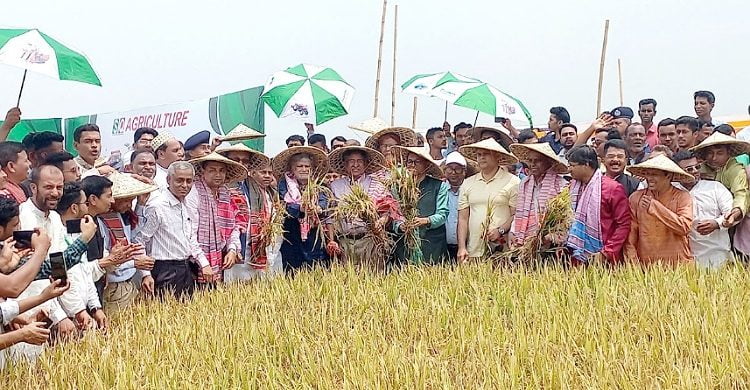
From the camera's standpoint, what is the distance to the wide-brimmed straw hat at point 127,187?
14.5 feet

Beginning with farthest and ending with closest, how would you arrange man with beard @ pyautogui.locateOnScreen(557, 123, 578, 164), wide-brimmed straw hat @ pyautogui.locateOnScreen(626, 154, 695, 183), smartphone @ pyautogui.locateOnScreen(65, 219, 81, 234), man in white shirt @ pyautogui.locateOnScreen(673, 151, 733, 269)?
man with beard @ pyautogui.locateOnScreen(557, 123, 578, 164), man in white shirt @ pyautogui.locateOnScreen(673, 151, 733, 269), wide-brimmed straw hat @ pyautogui.locateOnScreen(626, 154, 695, 183), smartphone @ pyautogui.locateOnScreen(65, 219, 81, 234)

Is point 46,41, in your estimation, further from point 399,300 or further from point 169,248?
point 399,300

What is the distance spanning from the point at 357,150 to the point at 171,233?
4.71 feet

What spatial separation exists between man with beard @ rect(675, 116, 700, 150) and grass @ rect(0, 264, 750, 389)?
1.26 m

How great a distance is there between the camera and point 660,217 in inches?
180

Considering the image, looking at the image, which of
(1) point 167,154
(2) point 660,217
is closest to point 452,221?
(2) point 660,217

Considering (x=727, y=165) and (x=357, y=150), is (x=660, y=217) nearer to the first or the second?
(x=727, y=165)

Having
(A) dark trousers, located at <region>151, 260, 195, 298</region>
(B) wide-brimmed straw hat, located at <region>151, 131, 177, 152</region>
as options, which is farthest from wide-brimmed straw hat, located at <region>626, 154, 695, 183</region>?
(B) wide-brimmed straw hat, located at <region>151, 131, 177, 152</region>

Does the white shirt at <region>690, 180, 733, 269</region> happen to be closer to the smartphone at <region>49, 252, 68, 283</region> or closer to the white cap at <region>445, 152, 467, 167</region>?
the white cap at <region>445, 152, 467, 167</region>

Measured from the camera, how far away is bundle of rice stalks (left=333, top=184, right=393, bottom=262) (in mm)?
5000

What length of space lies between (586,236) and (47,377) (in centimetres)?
320

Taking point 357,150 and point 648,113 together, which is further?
point 648,113

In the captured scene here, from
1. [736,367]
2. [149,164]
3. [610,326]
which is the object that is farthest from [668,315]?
[149,164]

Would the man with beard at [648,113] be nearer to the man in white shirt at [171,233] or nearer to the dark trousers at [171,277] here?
the man in white shirt at [171,233]
